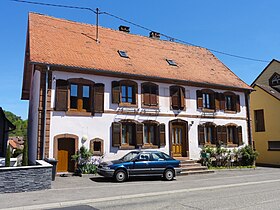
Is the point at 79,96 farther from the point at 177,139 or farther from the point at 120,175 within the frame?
the point at 177,139

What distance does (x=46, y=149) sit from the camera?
634 inches

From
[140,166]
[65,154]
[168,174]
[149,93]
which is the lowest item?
[168,174]

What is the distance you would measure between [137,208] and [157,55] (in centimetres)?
1685

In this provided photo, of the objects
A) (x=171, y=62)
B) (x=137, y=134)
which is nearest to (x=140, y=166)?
(x=137, y=134)

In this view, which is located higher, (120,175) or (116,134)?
(116,134)

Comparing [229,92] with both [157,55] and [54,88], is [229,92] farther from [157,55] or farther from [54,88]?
[54,88]

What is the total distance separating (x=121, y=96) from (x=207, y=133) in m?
7.59

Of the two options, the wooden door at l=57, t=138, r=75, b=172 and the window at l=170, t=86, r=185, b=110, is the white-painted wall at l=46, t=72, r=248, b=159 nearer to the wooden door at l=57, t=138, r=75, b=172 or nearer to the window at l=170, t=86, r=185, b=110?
the window at l=170, t=86, r=185, b=110

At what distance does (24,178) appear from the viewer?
1147 cm

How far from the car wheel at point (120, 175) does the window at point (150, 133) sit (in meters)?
5.27

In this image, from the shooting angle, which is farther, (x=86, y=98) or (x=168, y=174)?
(x=86, y=98)

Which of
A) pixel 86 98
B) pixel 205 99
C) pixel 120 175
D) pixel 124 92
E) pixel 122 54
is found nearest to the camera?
pixel 120 175

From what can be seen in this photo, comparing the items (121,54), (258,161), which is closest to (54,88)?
(121,54)

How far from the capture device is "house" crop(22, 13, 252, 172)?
55.3ft
